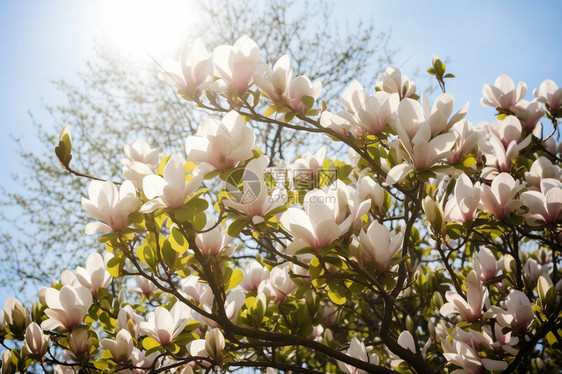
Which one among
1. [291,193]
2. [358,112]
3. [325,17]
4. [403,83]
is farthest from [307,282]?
[325,17]

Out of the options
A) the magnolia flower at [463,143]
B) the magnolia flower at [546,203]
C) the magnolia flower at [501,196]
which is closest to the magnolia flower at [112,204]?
the magnolia flower at [463,143]

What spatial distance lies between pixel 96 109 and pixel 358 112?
6718 mm

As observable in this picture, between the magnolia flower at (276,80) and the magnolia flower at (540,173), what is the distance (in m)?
1.28

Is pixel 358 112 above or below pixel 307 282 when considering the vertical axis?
above

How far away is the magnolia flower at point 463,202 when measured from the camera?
1372 mm

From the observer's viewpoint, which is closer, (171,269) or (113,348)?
(171,269)

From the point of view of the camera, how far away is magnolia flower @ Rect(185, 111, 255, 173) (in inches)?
44.9

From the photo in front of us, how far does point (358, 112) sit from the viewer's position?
148 centimetres

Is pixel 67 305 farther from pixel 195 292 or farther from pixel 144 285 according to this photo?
pixel 144 285

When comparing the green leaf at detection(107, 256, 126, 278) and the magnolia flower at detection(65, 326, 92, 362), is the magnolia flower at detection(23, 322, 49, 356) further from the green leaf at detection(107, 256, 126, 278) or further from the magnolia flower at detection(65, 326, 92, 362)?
the green leaf at detection(107, 256, 126, 278)

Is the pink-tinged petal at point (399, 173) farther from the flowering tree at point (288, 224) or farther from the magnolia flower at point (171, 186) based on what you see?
the magnolia flower at point (171, 186)

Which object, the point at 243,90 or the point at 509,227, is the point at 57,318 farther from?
the point at 509,227

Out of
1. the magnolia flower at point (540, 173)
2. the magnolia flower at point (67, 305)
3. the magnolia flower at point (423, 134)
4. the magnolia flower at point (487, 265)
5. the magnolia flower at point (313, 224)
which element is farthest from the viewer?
the magnolia flower at point (540, 173)

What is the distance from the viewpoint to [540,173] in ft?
6.43
